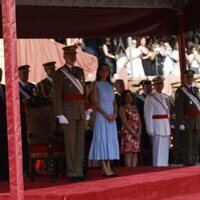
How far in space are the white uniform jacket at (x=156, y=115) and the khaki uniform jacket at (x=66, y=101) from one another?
292 cm

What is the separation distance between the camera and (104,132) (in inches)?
348

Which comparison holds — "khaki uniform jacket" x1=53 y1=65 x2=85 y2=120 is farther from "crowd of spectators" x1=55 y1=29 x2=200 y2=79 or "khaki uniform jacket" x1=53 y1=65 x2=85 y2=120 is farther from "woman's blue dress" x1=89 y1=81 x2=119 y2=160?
"crowd of spectators" x1=55 y1=29 x2=200 y2=79

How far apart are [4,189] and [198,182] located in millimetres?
2487

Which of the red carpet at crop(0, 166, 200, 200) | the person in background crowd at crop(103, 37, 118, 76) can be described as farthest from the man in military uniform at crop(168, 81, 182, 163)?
the person in background crowd at crop(103, 37, 118, 76)

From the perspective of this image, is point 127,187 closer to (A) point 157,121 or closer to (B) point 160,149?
(A) point 157,121

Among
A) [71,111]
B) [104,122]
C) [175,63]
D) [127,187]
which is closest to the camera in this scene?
[127,187]

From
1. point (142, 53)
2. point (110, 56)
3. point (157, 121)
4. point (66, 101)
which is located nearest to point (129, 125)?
point (157, 121)

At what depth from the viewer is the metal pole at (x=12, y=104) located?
428cm

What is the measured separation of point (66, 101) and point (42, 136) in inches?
35.1

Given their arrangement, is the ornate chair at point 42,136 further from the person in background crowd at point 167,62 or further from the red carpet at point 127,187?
the person in background crowd at point 167,62

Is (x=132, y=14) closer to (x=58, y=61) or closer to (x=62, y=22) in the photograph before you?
(x=62, y=22)

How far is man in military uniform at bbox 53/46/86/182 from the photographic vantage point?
827 centimetres

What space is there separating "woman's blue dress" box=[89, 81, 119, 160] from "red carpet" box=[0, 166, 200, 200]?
12.4 inches

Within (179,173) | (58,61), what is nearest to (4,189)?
(179,173)
